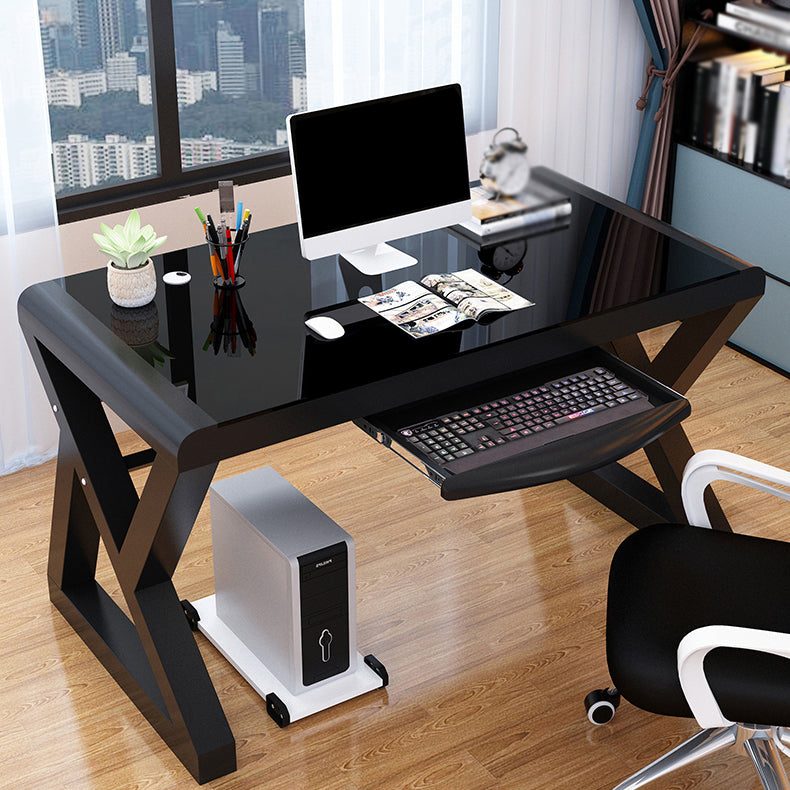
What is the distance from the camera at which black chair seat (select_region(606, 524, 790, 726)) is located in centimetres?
198

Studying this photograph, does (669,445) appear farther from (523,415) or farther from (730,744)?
(730,744)

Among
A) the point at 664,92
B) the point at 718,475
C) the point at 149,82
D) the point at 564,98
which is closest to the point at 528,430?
the point at 718,475

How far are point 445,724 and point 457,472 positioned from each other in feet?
2.13

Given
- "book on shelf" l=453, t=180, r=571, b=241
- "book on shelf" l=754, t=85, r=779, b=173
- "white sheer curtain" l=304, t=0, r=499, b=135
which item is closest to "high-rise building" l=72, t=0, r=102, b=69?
"white sheer curtain" l=304, t=0, r=499, b=135

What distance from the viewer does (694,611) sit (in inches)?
84.6

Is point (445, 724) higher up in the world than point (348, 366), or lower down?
lower down

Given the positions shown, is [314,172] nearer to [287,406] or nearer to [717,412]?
[287,406]

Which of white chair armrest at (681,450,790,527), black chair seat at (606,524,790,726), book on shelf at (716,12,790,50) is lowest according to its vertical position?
black chair seat at (606,524,790,726)

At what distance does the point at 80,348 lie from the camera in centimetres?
235

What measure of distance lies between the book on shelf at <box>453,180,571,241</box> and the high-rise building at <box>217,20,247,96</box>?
106 cm

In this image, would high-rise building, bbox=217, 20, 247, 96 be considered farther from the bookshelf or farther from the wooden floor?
the bookshelf

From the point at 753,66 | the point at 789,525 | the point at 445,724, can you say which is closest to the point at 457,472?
the point at 445,724

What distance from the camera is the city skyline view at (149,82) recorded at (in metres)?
3.38

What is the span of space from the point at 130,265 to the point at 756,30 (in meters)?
2.23
